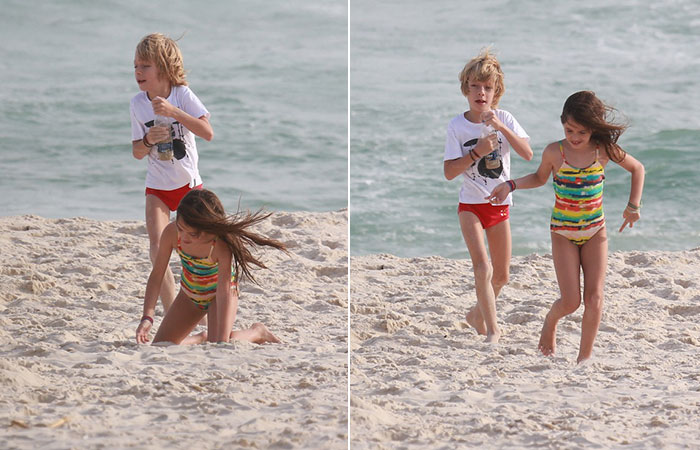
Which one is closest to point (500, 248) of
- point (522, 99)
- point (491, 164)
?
point (491, 164)

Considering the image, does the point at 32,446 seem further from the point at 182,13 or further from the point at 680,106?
the point at 182,13

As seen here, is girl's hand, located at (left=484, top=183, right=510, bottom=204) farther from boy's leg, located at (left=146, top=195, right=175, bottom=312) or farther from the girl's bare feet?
boy's leg, located at (left=146, top=195, right=175, bottom=312)

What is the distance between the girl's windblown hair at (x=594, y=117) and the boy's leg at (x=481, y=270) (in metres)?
0.60

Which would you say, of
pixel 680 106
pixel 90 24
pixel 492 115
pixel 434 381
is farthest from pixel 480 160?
pixel 90 24

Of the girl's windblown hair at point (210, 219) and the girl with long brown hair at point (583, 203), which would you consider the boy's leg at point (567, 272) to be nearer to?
the girl with long brown hair at point (583, 203)

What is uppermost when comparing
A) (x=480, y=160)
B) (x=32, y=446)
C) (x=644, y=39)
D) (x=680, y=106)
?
(x=644, y=39)

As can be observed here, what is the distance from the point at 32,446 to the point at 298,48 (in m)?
16.1

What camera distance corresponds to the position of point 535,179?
159 inches

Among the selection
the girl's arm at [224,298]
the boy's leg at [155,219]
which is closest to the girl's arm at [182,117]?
the boy's leg at [155,219]

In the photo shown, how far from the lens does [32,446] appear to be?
2736 millimetres

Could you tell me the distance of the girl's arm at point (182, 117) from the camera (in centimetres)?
395

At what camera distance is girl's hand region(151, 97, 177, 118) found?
394 cm

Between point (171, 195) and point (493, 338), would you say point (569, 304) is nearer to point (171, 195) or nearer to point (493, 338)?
point (493, 338)

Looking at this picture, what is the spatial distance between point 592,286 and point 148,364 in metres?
1.69
